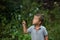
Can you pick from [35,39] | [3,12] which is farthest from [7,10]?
[35,39]

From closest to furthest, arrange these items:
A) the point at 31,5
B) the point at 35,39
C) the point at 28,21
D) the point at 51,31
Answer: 1. the point at 35,39
2. the point at 51,31
3. the point at 28,21
4. the point at 31,5

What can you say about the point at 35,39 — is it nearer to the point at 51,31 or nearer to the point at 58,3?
the point at 51,31

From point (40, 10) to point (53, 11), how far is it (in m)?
0.43

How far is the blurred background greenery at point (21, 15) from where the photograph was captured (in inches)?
329

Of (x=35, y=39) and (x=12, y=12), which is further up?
(x=12, y=12)

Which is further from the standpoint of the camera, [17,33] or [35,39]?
[17,33]

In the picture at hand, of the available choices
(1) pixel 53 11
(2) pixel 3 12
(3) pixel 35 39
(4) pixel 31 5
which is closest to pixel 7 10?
(2) pixel 3 12

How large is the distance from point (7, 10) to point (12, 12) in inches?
7.1

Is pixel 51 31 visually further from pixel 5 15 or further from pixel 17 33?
pixel 5 15

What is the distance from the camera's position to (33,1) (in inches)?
383

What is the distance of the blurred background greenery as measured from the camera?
835cm

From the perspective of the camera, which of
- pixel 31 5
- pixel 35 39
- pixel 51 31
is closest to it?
pixel 35 39

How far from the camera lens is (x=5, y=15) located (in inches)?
366

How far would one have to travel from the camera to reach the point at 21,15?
9.06 metres
